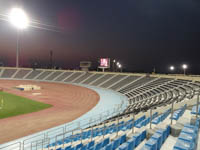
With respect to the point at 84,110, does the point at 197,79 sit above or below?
above

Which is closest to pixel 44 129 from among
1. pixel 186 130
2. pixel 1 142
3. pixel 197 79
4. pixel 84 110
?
pixel 1 142

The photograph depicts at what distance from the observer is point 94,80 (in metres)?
57.2

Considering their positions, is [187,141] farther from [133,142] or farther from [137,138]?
[137,138]

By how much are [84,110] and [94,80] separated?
3387cm

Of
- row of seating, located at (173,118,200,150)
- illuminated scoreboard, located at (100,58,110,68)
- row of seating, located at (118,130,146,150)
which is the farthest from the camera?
illuminated scoreboard, located at (100,58,110,68)

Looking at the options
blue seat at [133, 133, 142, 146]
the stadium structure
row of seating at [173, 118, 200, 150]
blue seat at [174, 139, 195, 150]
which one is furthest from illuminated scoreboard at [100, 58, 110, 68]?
blue seat at [174, 139, 195, 150]

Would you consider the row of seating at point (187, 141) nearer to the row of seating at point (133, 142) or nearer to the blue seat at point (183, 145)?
the blue seat at point (183, 145)

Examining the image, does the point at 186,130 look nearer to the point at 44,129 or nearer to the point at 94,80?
the point at 44,129

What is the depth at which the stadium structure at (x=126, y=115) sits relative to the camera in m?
7.12

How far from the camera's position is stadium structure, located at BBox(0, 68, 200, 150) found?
281 inches

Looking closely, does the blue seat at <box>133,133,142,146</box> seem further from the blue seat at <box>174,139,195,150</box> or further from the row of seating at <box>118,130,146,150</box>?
the blue seat at <box>174,139,195,150</box>

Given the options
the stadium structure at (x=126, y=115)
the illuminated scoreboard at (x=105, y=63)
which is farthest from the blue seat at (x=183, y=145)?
the illuminated scoreboard at (x=105, y=63)

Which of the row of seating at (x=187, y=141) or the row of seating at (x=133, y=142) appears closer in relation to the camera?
the row of seating at (x=187, y=141)

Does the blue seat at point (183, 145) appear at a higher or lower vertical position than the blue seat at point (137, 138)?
higher
